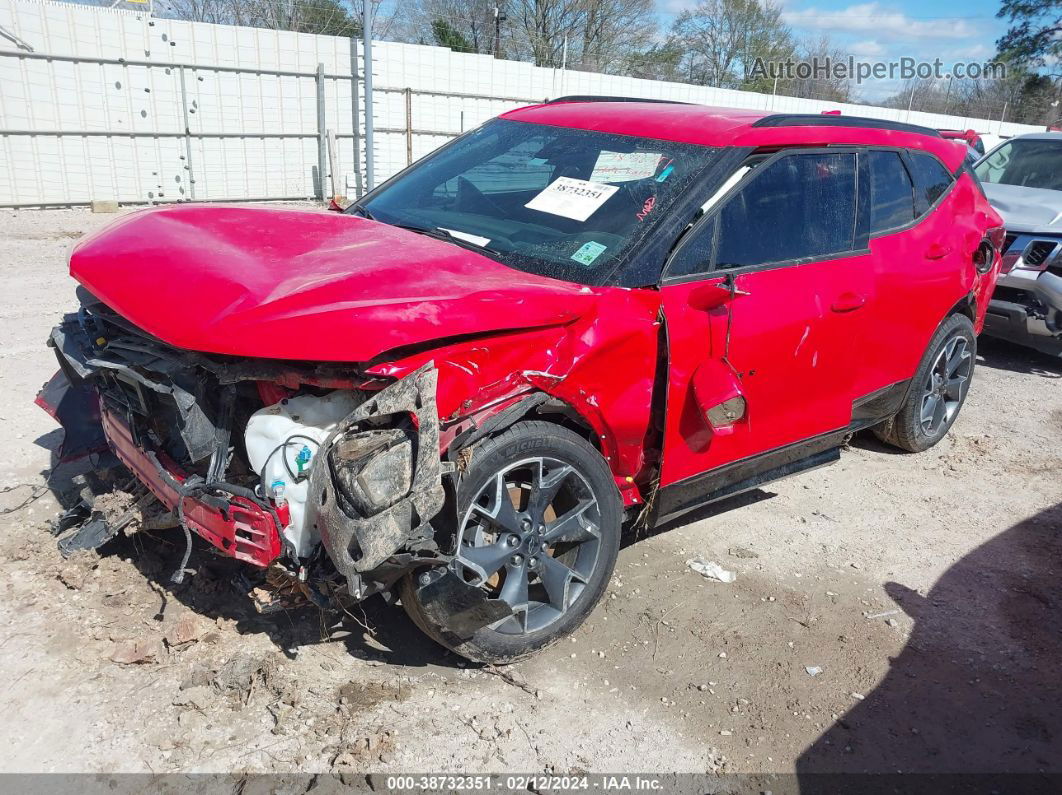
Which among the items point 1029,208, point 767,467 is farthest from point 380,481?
point 1029,208

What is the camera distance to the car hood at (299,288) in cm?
251

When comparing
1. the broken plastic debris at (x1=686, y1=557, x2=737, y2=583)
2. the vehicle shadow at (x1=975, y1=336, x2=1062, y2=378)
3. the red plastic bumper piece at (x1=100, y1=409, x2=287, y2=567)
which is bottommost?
the vehicle shadow at (x1=975, y1=336, x2=1062, y2=378)

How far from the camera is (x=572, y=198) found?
355 cm

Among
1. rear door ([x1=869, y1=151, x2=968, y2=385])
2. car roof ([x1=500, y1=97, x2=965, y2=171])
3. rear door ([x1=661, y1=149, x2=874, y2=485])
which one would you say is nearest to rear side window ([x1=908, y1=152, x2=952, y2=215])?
rear door ([x1=869, y1=151, x2=968, y2=385])

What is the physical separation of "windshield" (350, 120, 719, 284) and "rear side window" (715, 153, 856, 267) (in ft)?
0.93

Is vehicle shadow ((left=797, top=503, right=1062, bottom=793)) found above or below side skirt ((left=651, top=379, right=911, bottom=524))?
→ below

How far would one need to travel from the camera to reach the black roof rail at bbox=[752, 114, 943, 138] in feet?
12.2

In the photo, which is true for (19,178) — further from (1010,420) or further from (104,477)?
(1010,420)

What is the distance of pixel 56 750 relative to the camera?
2539mm

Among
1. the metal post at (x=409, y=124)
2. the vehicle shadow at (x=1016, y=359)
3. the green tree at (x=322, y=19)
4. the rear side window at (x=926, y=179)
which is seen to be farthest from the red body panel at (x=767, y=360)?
the green tree at (x=322, y=19)

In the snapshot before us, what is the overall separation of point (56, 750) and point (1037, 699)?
138 inches

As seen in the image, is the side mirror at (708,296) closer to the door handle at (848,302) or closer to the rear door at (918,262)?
the door handle at (848,302)

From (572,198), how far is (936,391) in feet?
9.98

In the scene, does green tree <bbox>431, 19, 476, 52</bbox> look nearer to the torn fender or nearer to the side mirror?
the side mirror
